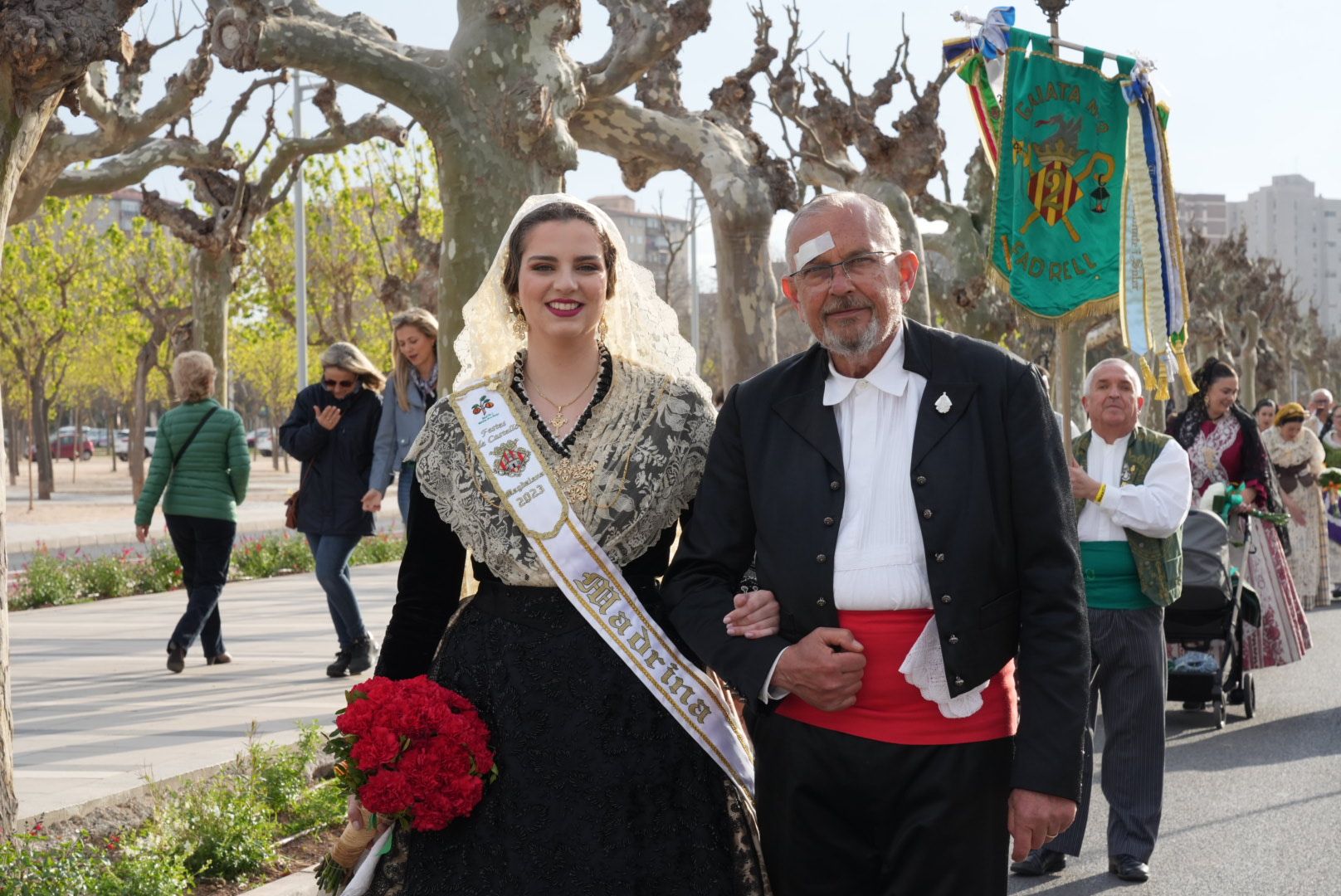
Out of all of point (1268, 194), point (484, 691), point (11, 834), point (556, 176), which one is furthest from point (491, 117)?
point (1268, 194)

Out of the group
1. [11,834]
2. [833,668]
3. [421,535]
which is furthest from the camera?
[11,834]

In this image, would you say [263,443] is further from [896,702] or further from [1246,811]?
[896,702]

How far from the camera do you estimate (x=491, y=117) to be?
7.93 metres

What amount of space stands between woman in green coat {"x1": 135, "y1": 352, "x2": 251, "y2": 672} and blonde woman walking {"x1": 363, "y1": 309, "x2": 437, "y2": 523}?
123cm

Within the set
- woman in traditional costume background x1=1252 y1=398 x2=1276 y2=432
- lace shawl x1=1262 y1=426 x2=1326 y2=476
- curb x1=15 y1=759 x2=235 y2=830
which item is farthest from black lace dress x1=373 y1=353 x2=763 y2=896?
woman in traditional costume background x1=1252 y1=398 x2=1276 y2=432

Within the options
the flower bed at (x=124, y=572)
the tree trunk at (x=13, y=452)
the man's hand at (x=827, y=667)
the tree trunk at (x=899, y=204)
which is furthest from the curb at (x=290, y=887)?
the tree trunk at (x=13, y=452)

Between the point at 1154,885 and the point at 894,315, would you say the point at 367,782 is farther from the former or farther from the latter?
the point at 1154,885

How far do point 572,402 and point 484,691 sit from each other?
0.71 metres

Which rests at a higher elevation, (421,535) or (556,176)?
(556,176)

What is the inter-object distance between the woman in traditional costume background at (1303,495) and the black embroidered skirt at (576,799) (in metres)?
12.1

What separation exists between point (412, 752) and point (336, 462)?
20.9ft

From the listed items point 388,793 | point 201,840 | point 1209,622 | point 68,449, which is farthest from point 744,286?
point 68,449

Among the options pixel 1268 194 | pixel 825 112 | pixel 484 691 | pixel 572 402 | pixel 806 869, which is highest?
pixel 1268 194

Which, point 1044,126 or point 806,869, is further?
point 1044,126
